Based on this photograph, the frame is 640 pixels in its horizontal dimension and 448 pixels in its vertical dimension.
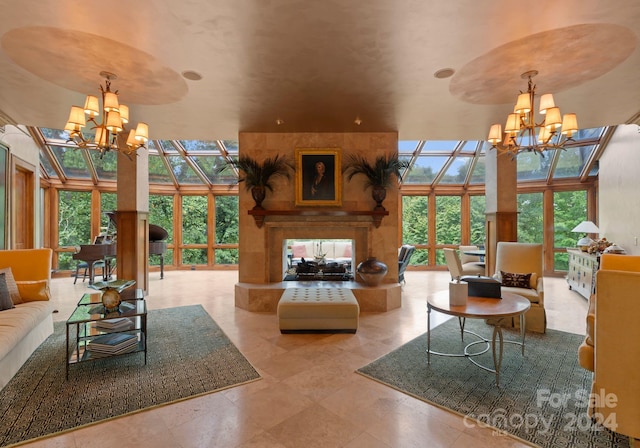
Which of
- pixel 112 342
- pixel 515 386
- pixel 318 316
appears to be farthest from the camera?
pixel 318 316

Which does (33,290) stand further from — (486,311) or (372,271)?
(486,311)

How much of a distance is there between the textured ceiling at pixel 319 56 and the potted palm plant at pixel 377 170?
2.63 feet

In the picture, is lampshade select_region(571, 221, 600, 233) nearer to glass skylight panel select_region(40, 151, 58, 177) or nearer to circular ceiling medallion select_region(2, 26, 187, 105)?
circular ceiling medallion select_region(2, 26, 187, 105)

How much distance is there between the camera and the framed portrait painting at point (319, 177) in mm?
5207

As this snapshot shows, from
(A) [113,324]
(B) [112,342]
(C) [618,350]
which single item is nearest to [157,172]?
(A) [113,324]

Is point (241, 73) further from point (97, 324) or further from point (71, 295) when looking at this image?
point (71, 295)

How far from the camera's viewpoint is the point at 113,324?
9.57 ft

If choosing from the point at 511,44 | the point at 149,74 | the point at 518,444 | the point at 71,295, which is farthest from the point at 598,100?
the point at 71,295

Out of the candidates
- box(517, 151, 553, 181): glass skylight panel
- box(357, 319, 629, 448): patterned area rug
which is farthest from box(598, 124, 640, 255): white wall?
box(357, 319, 629, 448): patterned area rug

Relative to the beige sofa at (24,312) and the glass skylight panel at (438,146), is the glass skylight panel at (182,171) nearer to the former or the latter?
the beige sofa at (24,312)

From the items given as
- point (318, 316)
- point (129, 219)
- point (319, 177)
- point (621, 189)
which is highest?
point (319, 177)

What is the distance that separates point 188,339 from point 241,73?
312 cm

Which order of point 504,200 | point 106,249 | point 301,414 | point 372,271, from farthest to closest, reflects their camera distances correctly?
point 106,249
point 504,200
point 372,271
point 301,414

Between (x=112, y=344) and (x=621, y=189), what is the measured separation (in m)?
8.18
